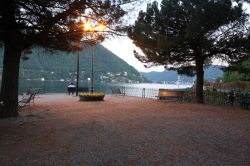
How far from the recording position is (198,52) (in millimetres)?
18469

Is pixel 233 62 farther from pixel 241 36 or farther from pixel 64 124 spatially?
pixel 64 124

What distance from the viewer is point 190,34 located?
1563 centimetres

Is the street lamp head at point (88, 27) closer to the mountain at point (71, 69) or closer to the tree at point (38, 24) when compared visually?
the tree at point (38, 24)

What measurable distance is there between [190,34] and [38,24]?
862 cm

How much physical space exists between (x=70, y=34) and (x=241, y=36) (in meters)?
10.9

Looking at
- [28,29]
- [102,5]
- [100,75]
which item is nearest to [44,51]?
[28,29]

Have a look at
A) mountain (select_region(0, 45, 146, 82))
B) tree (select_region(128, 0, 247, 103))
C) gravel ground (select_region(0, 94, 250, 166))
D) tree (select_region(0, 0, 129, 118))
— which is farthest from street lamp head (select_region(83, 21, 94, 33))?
mountain (select_region(0, 45, 146, 82))

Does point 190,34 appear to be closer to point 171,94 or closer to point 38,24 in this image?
point 171,94

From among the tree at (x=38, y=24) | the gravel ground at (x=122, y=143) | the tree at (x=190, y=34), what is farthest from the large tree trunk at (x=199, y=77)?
the tree at (x=38, y=24)

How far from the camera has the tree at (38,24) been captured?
30.8 ft

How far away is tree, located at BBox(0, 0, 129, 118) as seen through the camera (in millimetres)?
9391

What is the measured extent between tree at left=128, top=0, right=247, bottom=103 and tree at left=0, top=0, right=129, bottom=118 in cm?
499

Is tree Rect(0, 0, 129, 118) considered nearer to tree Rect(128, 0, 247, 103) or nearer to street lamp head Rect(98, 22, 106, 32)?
street lamp head Rect(98, 22, 106, 32)

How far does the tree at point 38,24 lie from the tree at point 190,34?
499cm
